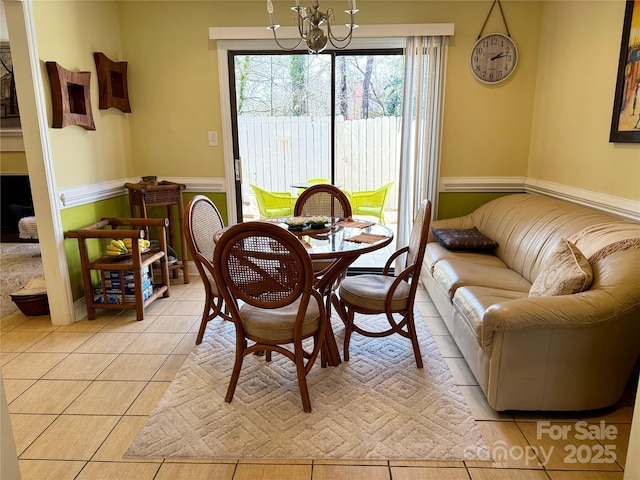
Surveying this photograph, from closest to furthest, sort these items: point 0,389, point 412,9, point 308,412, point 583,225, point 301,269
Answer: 1. point 0,389
2. point 301,269
3. point 308,412
4. point 583,225
5. point 412,9

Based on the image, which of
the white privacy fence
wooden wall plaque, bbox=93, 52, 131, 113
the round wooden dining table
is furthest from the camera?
the white privacy fence

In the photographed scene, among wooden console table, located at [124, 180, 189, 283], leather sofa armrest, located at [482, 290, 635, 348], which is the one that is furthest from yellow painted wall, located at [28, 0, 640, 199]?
leather sofa armrest, located at [482, 290, 635, 348]

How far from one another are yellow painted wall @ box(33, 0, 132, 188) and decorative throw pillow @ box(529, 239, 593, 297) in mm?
3095

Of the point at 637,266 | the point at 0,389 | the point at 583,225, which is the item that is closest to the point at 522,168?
the point at 583,225

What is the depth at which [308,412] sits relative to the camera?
2072mm

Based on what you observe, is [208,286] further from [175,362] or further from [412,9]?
[412,9]

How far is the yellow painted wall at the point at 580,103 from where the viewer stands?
2.60 meters

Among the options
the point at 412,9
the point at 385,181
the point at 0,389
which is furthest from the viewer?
the point at 385,181

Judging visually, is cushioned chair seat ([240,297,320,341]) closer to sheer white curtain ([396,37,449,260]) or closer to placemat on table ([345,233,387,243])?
placemat on table ([345,233,387,243])

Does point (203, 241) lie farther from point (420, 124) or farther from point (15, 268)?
point (15, 268)

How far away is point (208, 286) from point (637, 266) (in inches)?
86.9

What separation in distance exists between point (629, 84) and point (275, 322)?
2.38m

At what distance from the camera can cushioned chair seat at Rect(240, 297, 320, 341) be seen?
2.02m

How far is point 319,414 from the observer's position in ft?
6.77
